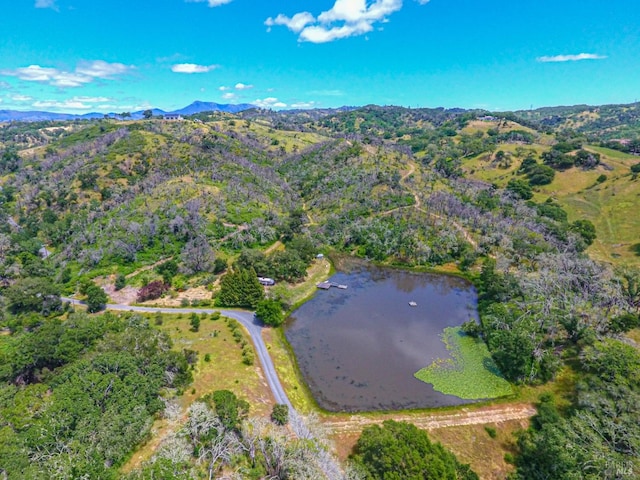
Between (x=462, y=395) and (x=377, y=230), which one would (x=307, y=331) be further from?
(x=377, y=230)

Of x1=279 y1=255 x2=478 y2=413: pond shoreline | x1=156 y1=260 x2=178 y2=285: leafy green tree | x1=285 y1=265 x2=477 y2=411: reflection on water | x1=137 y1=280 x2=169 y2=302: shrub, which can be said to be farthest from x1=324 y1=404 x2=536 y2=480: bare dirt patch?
x1=156 y1=260 x2=178 y2=285: leafy green tree

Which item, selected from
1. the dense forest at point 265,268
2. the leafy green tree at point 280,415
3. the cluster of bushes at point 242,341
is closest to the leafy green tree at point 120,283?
the dense forest at point 265,268

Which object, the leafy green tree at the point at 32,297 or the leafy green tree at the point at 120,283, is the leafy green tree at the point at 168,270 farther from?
the leafy green tree at the point at 32,297

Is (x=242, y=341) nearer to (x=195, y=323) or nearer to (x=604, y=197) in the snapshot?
(x=195, y=323)

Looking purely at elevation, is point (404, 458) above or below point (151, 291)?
above

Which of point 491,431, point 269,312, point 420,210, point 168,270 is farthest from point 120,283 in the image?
point 420,210

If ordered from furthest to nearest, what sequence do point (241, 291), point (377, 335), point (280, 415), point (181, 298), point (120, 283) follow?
1. point (120, 283)
2. point (181, 298)
3. point (241, 291)
4. point (377, 335)
5. point (280, 415)

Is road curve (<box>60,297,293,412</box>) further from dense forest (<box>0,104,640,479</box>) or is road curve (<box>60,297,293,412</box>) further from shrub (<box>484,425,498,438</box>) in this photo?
shrub (<box>484,425,498,438</box>)
